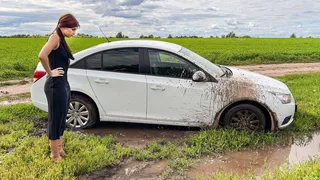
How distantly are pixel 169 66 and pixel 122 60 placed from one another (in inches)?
34.1

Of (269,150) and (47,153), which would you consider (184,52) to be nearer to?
(269,150)

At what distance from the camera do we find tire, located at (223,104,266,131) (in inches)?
210

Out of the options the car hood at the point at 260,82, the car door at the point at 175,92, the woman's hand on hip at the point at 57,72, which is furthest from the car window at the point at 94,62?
the car hood at the point at 260,82

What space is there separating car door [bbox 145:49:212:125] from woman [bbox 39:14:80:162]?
1781 millimetres

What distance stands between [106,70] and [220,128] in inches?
90.3

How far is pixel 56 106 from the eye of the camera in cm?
401

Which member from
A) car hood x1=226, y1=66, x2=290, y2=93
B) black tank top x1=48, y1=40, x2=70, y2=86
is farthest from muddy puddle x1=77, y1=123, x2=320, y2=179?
black tank top x1=48, y1=40, x2=70, y2=86

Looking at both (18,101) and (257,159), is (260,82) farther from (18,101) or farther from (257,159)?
(18,101)

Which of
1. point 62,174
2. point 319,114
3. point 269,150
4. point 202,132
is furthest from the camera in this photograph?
point 319,114

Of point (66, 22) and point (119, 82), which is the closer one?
point (66, 22)

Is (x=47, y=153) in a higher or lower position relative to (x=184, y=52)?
lower

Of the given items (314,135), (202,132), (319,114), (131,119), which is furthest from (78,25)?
(319,114)

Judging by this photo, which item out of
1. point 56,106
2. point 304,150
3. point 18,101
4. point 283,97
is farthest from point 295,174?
point 18,101

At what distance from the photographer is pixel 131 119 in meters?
5.67
